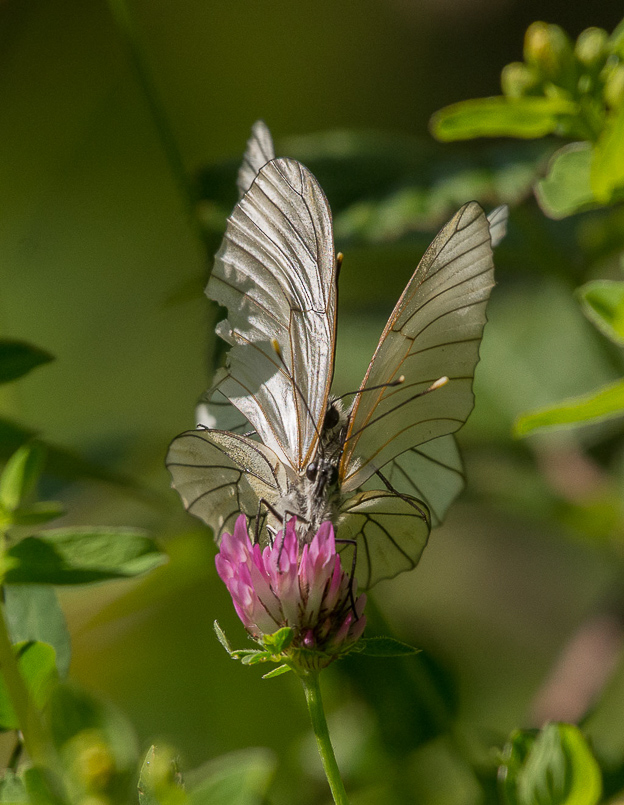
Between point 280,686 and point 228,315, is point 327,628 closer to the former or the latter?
point 228,315

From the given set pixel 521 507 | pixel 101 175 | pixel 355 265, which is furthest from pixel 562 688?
pixel 101 175

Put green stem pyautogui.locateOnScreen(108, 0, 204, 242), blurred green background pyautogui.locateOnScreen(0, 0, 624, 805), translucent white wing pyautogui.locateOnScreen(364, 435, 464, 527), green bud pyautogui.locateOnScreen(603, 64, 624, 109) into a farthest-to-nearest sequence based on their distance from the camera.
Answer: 1. blurred green background pyautogui.locateOnScreen(0, 0, 624, 805)
2. green stem pyautogui.locateOnScreen(108, 0, 204, 242)
3. translucent white wing pyautogui.locateOnScreen(364, 435, 464, 527)
4. green bud pyautogui.locateOnScreen(603, 64, 624, 109)

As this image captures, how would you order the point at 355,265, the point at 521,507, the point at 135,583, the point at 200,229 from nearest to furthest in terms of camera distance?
the point at 200,229
the point at 135,583
the point at 521,507
the point at 355,265

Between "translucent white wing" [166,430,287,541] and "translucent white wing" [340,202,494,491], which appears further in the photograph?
"translucent white wing" [166,430,287,541]

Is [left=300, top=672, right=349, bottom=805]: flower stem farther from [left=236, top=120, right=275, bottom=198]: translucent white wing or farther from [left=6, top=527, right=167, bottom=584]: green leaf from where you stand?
[left=236, top=120, right=275, bottom=198]: translucent white wing

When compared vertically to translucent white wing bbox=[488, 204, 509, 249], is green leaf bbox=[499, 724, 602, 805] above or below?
below

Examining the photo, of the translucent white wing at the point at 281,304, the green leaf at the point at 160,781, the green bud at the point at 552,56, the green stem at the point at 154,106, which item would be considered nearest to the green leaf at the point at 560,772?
the green leaf at the point at 160,781

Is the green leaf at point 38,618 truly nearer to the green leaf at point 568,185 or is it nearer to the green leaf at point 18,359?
the green leaf at point 18,359

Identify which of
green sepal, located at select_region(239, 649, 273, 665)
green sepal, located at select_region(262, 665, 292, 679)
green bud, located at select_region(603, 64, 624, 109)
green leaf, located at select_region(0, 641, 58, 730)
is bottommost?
green sepal, located at select_region(262, 665, 292, 679)

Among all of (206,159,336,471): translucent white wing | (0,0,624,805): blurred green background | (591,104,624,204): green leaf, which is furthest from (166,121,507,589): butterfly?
(0,0,624,805): blurred green background
